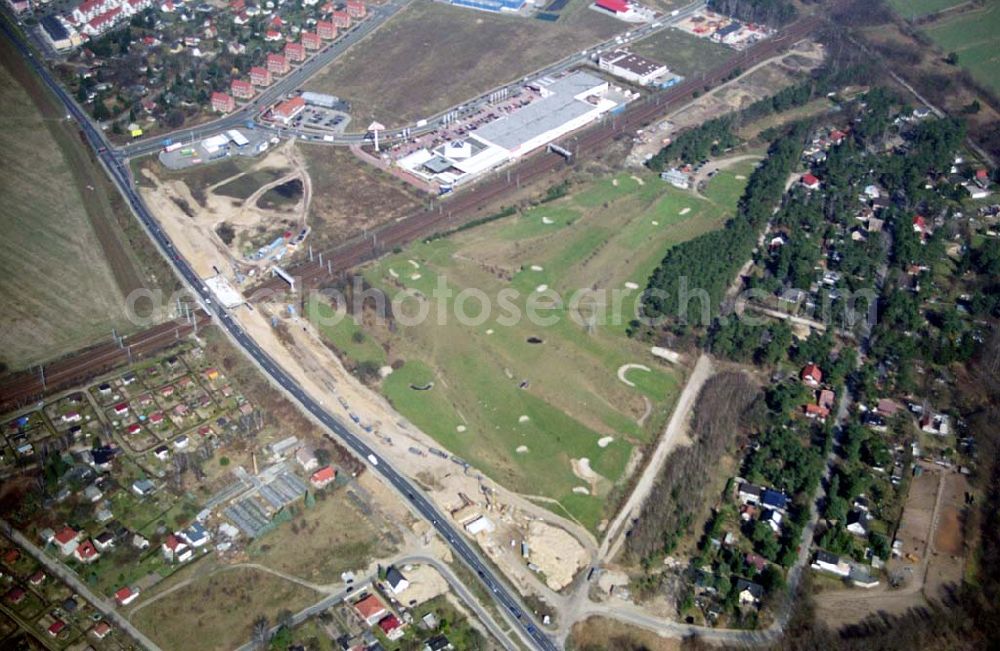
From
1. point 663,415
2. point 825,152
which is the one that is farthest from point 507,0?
point 663,415

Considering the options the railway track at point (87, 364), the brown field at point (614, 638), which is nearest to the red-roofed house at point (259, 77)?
the railway track at point (87, 364)

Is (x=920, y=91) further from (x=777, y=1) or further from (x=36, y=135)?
(x=36, y=135)

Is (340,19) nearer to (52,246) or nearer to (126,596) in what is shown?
(52,246)

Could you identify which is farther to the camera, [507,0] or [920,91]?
[507,0]

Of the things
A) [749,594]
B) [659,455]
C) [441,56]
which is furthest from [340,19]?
[749,594]

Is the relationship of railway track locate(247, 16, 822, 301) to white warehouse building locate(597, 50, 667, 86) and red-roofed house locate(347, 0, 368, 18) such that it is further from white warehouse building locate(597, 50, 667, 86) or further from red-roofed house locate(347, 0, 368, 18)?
red-roofed house locate(347, 0, 368, 18)

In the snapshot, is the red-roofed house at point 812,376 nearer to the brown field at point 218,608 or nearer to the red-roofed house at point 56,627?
the brown field at point 218,608
